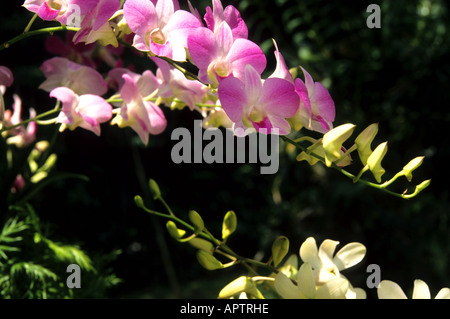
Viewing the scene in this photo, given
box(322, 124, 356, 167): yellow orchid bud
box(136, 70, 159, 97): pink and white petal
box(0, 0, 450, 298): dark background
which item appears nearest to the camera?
box(322, 124, 356, 167): yellow orchid bud

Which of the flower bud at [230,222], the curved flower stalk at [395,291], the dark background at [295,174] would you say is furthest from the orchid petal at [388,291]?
the dark background at [295,174]

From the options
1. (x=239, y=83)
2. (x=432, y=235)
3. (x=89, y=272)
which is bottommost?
(x=432, y=235)

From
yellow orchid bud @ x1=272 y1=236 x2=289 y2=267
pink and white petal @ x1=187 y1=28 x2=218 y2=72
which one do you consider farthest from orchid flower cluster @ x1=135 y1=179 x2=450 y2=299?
pink and white petal @ x1=187 y1=28 x2=218 y2=72

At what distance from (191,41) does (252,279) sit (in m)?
0.16

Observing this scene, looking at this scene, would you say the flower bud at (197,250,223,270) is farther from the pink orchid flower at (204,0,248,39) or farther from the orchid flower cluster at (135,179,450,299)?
the pink orchid flower at (204,0,248,39)

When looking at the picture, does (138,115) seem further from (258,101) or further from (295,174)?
(295,174)

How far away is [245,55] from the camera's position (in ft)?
1.01

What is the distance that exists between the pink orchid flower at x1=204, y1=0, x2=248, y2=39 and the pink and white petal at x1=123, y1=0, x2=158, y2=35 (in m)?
0.04

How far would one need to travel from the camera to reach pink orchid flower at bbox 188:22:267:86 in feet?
1.00

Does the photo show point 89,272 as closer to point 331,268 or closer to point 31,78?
point 331,268

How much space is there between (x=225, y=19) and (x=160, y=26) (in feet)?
0.15

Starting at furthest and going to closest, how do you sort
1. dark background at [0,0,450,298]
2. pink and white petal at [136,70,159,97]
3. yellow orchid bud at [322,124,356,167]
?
dark background at [0,0,450,298] → pink and white petal at [136,70,159,97] → yellow orchid bud at [322,124,356,167]
